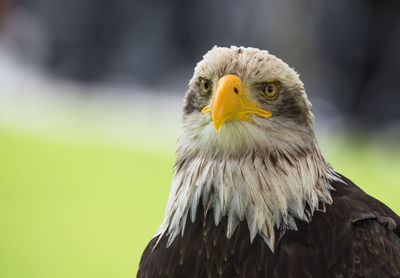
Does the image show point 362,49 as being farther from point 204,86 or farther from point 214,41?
point 204,86

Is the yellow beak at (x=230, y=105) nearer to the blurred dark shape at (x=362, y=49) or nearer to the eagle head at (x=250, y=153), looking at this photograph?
the eagle head at (x=250, y=153)

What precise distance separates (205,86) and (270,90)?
9.1 inches

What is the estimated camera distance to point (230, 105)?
79.3 inches

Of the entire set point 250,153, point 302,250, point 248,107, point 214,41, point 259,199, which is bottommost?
point 302,250

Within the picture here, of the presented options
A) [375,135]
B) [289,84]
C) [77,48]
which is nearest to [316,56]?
[375,135]

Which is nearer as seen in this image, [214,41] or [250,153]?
[250,153]

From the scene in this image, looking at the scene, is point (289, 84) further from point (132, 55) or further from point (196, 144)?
point (132, 55)

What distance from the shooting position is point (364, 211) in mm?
2066

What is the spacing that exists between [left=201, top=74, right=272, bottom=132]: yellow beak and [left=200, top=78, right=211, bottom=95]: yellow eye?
0.07 m

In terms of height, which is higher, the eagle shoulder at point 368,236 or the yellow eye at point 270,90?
the yellow eye at point 270,90

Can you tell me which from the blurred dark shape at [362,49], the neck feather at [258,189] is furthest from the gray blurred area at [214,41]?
the neck feather at [258,189]

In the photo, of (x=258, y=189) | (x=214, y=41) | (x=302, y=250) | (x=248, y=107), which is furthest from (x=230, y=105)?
(x=214, y=41)

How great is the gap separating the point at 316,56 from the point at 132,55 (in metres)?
3.75

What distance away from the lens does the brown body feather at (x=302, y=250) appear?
6.44ft
